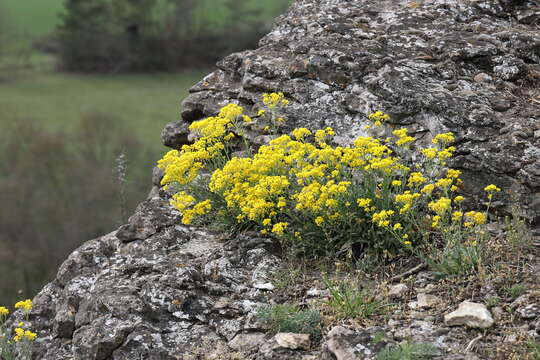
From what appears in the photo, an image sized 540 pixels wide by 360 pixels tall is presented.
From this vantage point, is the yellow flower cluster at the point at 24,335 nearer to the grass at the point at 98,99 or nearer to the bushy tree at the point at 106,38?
the grass at the point at 98,99

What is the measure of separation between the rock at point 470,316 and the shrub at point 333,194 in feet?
1.96

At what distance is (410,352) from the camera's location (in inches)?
157

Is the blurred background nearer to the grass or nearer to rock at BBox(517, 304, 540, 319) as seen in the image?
the grass

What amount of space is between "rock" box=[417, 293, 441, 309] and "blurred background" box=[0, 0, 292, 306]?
63.1ft

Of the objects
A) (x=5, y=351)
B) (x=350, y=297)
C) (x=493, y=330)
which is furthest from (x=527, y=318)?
(x=5, y=351)

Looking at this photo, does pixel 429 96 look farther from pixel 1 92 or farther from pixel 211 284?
pixel 1 92

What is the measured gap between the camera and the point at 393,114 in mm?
6270

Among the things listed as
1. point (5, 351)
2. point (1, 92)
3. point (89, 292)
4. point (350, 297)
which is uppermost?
point (350, 297)

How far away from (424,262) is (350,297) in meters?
0.77

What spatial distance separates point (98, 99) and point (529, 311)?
4891 centimetres

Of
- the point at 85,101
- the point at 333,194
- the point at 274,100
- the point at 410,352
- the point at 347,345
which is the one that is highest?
the point at 274,100

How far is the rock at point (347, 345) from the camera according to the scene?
417 centimetres

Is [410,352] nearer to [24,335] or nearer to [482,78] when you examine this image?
[24,335]

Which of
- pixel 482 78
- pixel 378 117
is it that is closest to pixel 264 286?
pixel 378 117
